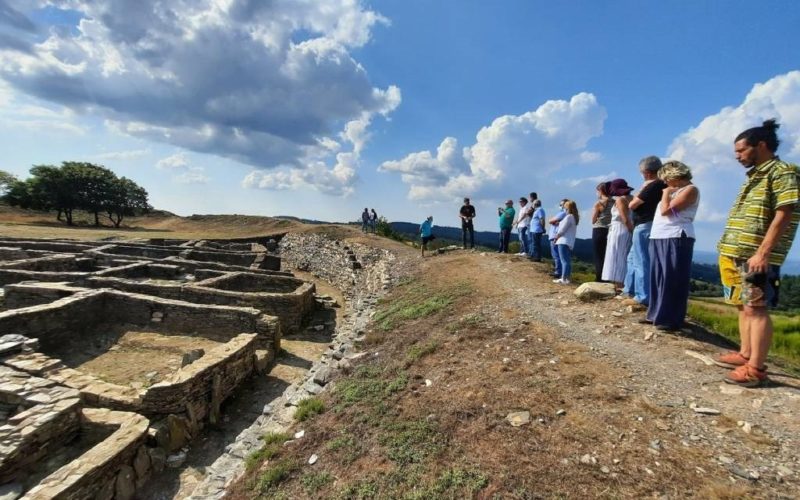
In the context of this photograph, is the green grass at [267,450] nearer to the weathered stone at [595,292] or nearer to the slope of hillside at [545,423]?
the slope of hillside at [545,423]

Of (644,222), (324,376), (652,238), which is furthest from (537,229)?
(324,376)

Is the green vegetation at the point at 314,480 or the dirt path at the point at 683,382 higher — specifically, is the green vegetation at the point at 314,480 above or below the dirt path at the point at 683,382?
below

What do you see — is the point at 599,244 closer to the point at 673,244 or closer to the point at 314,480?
the point at 673,244

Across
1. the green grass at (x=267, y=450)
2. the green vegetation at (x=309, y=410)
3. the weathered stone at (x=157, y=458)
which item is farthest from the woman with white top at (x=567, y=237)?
the weathered stone at (x=157, y=458)

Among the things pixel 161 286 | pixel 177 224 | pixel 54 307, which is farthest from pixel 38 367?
pixel 177 224

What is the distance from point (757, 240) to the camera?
Answer: 3.96 metres

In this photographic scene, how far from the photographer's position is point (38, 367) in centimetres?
684

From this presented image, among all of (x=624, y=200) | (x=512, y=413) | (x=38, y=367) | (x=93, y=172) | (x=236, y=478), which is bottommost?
(x=236, y=478)

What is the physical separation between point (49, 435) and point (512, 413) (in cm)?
679

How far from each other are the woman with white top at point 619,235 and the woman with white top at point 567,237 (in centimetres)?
168

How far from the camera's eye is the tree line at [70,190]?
48.4 meters

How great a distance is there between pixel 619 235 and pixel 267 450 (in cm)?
728

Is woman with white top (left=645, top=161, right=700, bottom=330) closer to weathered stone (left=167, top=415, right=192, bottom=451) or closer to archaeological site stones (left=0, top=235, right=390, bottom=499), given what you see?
archaeological site stones (left=0, top=235, right=390, bottom=499)

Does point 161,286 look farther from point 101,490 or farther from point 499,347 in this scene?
point 499,347
